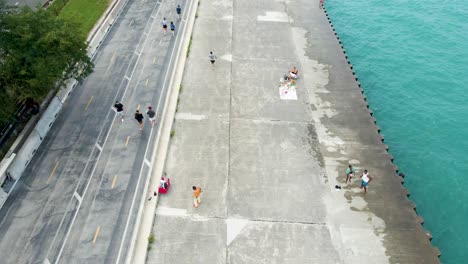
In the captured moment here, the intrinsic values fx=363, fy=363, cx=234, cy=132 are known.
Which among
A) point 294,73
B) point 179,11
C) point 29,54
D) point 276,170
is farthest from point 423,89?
point 29,54

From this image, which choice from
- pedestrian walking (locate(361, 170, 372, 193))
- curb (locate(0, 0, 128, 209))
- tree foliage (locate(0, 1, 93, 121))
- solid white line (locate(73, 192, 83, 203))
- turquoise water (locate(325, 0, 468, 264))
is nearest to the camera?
pedestrian walking (locate(361, 170, 372, 193))

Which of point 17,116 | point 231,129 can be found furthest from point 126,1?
point 231,129

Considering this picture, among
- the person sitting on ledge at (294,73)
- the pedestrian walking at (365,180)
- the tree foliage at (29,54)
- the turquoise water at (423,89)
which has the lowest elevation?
the turquoise water at (423,89)

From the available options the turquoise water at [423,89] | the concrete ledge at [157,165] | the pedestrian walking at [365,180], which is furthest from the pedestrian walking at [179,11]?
the pedestrian walking at [365,180]

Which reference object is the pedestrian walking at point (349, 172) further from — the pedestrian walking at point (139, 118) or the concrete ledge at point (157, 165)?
the pedestrian walking at point (139, 118)

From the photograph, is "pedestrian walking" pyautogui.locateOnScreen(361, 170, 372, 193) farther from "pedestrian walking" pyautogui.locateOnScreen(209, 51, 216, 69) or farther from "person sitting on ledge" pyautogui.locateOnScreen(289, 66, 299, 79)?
"pedestrian walking" pyautogui.locateOnScreen(209, 51, 216, 69)

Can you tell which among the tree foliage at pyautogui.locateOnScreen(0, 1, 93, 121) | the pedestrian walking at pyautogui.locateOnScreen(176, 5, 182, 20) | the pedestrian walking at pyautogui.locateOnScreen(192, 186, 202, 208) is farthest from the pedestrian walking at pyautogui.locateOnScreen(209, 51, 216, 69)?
the pedestrian walking at pyautogui.locateOnScreen(192, 186, 202, 208)

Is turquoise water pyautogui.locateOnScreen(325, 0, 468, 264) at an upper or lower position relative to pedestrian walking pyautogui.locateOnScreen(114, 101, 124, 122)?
lower
